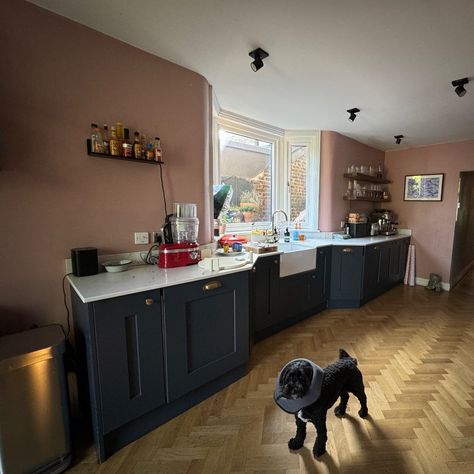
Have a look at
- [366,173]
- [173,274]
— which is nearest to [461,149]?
[366,173]

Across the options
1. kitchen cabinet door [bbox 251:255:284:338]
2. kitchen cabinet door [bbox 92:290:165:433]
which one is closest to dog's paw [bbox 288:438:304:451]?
kitchen cabinet door [bbox 92:290:165:433]

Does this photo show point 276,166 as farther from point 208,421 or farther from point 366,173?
point 208,421

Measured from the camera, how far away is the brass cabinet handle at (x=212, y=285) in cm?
159

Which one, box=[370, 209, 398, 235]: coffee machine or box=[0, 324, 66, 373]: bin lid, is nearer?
box=[0, 324, 66, 373]: bin lid

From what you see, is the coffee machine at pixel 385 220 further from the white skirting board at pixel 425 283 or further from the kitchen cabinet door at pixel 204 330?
the kitchen cabinet door at pixel 204 330

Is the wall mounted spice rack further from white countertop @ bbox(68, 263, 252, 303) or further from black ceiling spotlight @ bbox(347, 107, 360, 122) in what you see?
black ceiling spotlight @ bbox(347, 107, 360, 122)

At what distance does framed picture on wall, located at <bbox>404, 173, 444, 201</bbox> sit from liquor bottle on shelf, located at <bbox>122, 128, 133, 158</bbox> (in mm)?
4686

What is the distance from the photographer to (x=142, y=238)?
75.5 inches

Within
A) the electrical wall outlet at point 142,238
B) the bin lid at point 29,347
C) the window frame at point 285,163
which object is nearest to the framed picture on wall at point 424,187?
the window frame at point 285,163

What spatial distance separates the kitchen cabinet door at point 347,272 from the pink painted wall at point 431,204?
79.2 inches

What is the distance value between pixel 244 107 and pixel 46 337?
8.73 ft

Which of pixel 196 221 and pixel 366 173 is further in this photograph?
pixel 366 173

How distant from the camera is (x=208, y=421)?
5.12 feet

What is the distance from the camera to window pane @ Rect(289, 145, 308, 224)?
145 inches
